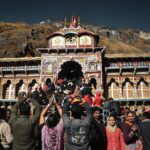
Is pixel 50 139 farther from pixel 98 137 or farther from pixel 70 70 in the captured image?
pixel 70 70

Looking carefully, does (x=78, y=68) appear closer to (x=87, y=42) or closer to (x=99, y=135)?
(x=87, y=42)

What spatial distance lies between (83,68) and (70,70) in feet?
7.54

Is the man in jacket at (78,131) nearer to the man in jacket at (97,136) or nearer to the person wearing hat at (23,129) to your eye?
the man in jacket at (97,136)

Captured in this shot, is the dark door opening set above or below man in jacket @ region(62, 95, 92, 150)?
above

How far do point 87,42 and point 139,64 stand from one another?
5.67 m

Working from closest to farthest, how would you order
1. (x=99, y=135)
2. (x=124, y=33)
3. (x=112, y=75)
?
1. (x=99, y=135)
2. (x=112, y=75)
3. (x=124, y=33)

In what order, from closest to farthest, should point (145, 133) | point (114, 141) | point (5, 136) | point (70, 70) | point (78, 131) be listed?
point (78, 131), point (5, 136), point (145, 133), point (114, 141), point (70, 70)

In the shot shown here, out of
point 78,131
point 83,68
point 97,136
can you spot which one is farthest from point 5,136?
point 83,68

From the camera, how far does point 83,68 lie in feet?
80.3

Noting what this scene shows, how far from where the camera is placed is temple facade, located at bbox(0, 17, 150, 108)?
24.5m

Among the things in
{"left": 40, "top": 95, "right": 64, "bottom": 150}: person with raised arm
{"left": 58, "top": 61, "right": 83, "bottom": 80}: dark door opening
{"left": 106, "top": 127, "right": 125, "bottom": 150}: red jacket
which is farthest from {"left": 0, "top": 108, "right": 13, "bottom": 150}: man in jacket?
{"left": 58, "top": 61, "right": 83, "bottom": 80}: dark door opening

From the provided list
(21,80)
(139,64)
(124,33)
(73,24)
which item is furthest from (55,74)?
(124,33)

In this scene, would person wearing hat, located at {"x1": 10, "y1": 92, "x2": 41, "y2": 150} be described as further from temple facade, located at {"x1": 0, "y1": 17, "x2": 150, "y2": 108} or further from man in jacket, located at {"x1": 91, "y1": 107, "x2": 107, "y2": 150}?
temple facade, located at {"x1": 0, "y1": 17, "x2": 150, "y2": 108}

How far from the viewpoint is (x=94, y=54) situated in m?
24.6
